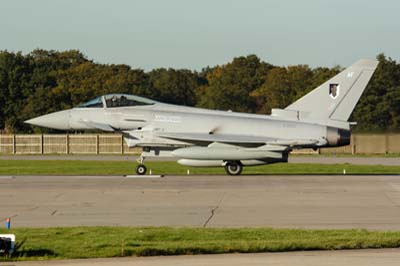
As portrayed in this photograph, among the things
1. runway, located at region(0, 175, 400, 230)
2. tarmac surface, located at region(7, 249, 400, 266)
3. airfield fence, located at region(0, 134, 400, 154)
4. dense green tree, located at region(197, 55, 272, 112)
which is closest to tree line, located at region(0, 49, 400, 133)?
dense green tree, located at region(197, 55, 272, 112)

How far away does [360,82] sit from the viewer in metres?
32.9

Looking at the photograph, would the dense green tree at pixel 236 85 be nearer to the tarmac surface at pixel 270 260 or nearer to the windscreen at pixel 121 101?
the windscreen at pixel 121 101

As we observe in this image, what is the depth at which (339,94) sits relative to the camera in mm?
32625

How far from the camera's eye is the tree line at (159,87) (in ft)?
251

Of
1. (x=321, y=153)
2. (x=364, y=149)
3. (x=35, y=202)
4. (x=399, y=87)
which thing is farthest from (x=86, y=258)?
(x=399, y=87)

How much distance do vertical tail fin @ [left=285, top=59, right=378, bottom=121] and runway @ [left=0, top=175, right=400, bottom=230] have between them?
2.95 m

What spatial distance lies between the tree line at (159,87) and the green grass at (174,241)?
58148 millimetres

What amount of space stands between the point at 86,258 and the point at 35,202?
9.40 meters

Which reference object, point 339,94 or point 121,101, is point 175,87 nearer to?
point 121,101

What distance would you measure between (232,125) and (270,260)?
20892 mm

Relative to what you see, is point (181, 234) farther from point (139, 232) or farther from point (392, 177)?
point (392, 177)

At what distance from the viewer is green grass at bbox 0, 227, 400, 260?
43.1ft

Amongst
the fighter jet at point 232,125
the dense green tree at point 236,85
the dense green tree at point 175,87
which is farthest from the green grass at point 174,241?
the dense green tree at point 175,87

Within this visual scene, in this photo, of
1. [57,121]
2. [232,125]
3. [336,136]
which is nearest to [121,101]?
[57,121]
